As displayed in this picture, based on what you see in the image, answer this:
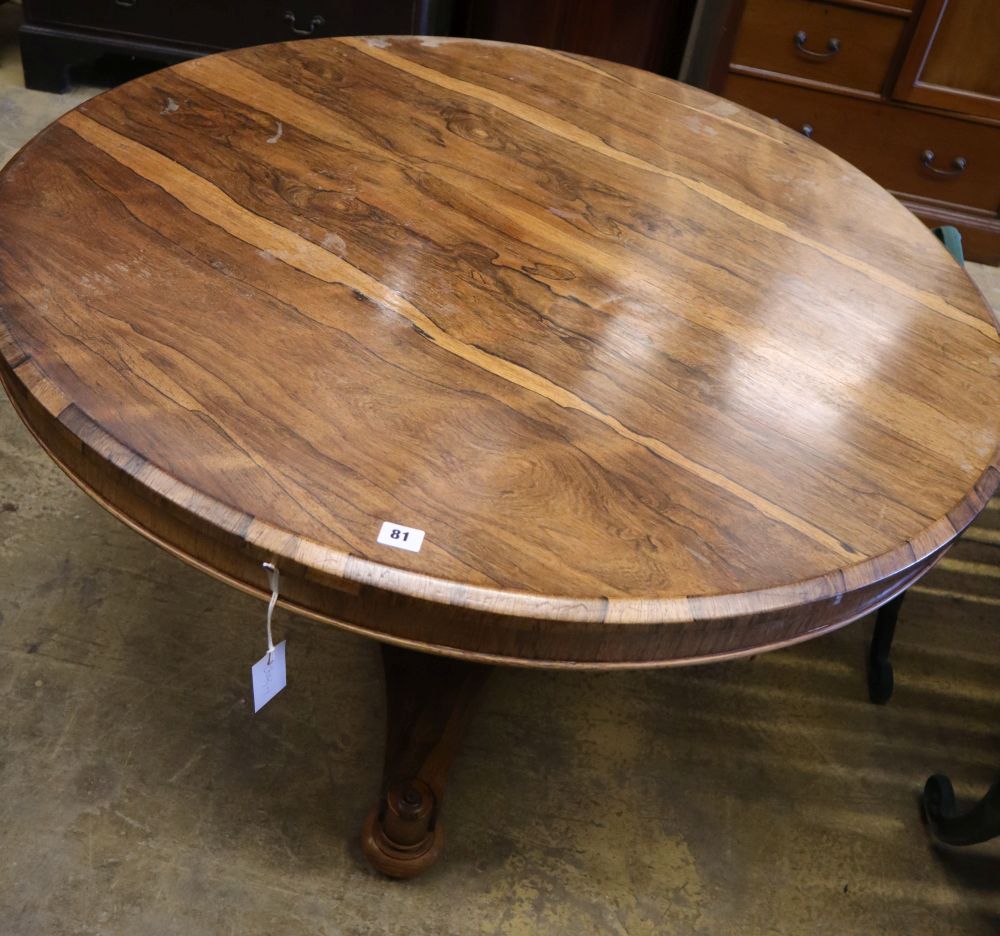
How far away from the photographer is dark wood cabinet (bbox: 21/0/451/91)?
2.58 metres

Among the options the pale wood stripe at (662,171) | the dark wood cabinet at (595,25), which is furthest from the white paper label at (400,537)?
the dark wood cabinet at (595,25)

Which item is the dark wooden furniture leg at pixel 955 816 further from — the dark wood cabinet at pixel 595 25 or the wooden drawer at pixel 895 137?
the dark wood cabinet at pixel 595 25

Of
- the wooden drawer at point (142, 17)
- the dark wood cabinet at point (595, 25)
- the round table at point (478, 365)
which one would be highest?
the round table at point (478, 365)

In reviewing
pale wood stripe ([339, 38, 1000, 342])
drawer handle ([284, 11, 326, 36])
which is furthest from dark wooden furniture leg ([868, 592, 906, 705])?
drawer handle ([284, 11, 326, 36])

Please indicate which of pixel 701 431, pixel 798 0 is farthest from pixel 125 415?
pixel 798 0

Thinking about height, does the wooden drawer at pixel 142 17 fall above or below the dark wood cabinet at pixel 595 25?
below

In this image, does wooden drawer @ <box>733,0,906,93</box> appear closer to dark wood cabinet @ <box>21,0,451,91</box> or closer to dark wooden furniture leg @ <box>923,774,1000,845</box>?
dark wood cabinet @ <box>21,0,451,91</box>

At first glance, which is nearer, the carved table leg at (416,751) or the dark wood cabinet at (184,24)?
the carved table leg at (416,751)

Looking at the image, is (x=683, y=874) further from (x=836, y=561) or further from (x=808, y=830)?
(x=836, y=561)

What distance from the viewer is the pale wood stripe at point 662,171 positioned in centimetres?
131

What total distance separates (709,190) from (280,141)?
0.57 meters

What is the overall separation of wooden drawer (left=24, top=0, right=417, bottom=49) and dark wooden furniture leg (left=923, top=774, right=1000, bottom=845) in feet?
6.55

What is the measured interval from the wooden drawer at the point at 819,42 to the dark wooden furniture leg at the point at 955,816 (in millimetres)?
1721

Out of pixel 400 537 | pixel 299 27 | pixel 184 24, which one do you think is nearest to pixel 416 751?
pixel 400 537
